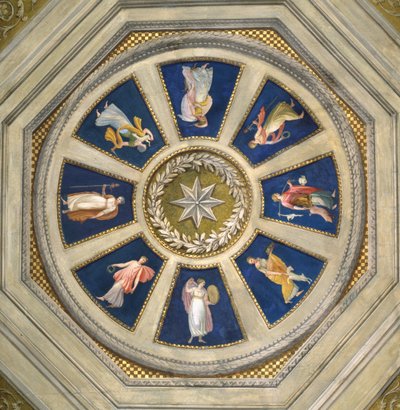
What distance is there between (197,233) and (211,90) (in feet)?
6.79

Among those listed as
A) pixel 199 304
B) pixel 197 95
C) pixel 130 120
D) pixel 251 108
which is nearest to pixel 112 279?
pixel 199 304

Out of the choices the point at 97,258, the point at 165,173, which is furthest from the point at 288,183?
the point at 97,258

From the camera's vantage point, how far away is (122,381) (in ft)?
59.3

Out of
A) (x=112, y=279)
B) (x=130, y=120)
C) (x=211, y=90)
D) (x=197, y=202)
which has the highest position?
(x=211, y=90)

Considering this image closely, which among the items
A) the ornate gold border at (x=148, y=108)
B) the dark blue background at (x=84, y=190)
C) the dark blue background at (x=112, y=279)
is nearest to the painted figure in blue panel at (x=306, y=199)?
the ornate gold border at (x=148, y=108)

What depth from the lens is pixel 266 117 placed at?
18.1m

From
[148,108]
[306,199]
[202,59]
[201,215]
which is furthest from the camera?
[201,215]

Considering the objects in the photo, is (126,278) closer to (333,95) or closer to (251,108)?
(251,108)

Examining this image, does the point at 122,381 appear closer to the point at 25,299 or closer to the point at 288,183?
the point at 25,299

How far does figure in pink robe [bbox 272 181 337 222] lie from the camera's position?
18.0 m

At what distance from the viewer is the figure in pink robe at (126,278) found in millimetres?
18375

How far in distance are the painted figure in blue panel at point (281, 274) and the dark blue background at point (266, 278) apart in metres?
0.04

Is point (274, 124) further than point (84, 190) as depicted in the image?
No

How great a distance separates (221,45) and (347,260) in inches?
137
